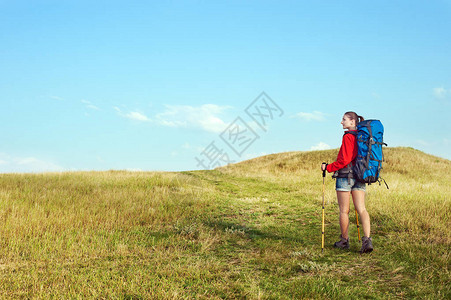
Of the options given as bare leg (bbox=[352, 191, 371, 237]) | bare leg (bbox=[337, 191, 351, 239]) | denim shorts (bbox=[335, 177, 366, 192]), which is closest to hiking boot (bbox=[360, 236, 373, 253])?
bare leg (bbox=[352, 191, 371, 237])

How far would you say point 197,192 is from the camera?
15281mm

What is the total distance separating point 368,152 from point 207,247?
4.24 meters

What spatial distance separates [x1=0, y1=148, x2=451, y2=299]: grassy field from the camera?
5.29 metres

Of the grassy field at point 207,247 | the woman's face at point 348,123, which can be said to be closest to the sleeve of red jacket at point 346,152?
the woman's face at point 348,123

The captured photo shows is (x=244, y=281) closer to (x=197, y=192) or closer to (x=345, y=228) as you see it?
(x=345, y=228)

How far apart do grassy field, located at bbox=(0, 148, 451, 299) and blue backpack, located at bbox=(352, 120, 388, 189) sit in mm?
1824

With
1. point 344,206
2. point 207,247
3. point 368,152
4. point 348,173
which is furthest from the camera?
point 207,247

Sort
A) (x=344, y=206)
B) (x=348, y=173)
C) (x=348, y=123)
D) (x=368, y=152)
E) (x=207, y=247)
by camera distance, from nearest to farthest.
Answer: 1. (x=368, y=152)
2. (x=348, y=173)
3. (x=348, y=123)
4. (x=344, y=206)
5. (x=207, y=247)

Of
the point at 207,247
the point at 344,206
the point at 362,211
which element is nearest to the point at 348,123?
the point at 344,206

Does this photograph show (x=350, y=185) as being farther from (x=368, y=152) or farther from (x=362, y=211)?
(x=368, y=152)

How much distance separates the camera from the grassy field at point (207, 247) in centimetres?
529

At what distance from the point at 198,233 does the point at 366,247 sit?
427 centimetres

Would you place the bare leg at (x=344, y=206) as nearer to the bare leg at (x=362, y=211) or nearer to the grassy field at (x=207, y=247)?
the bare leg at (x=362, y=211)

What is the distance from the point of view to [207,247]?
25.2ft
